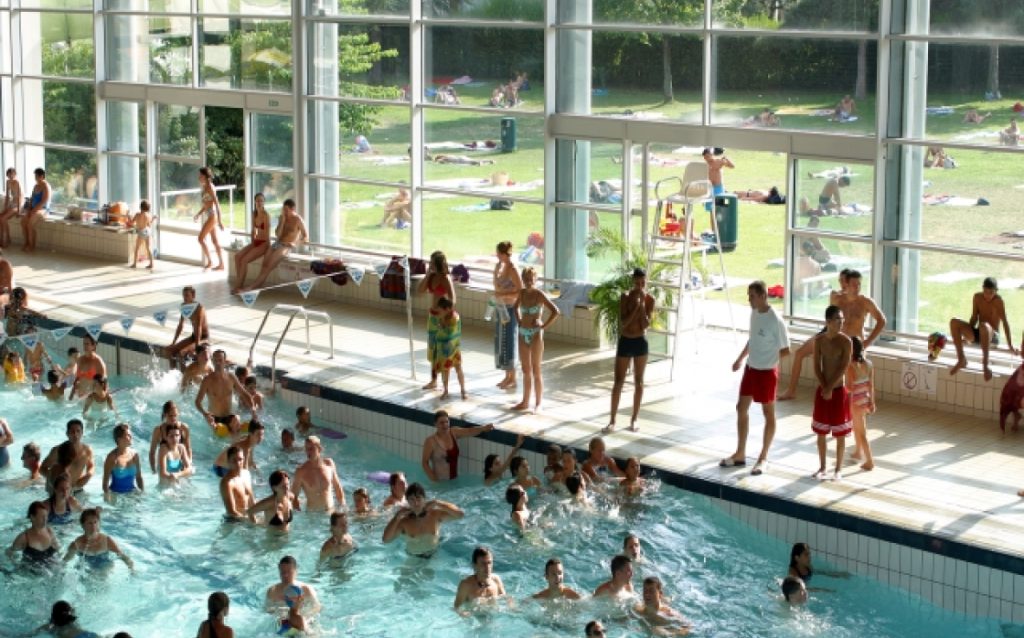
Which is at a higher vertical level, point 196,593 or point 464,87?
point 464,87

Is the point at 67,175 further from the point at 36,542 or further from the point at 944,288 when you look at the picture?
the point at 944,288

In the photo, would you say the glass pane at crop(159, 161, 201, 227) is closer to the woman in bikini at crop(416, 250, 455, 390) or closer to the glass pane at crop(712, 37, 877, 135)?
the woman in bikini at crop(416, 250, 455, 390)

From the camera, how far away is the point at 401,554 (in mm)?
12062

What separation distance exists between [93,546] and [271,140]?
9898 millimetres

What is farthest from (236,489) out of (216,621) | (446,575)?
(216,621)

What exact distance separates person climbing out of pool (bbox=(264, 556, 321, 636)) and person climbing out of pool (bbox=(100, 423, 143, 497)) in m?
2.79

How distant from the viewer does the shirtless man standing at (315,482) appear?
42.1 feet

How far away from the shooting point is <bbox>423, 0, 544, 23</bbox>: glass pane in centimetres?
1756

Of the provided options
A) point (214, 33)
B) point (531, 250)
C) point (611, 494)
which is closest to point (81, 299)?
point (214, 33)

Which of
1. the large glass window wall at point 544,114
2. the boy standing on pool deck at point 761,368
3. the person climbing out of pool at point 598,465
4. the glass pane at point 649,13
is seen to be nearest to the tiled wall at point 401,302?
the large glass window wall at point 544,114

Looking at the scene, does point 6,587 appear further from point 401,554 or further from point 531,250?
point 531,250

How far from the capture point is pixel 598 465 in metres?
12.6

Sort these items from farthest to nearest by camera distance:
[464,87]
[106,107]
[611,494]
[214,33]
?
1. [106,107]
2. [214,33]
3. [464,87]
4. [611,494]

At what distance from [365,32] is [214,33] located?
3.10 meters
